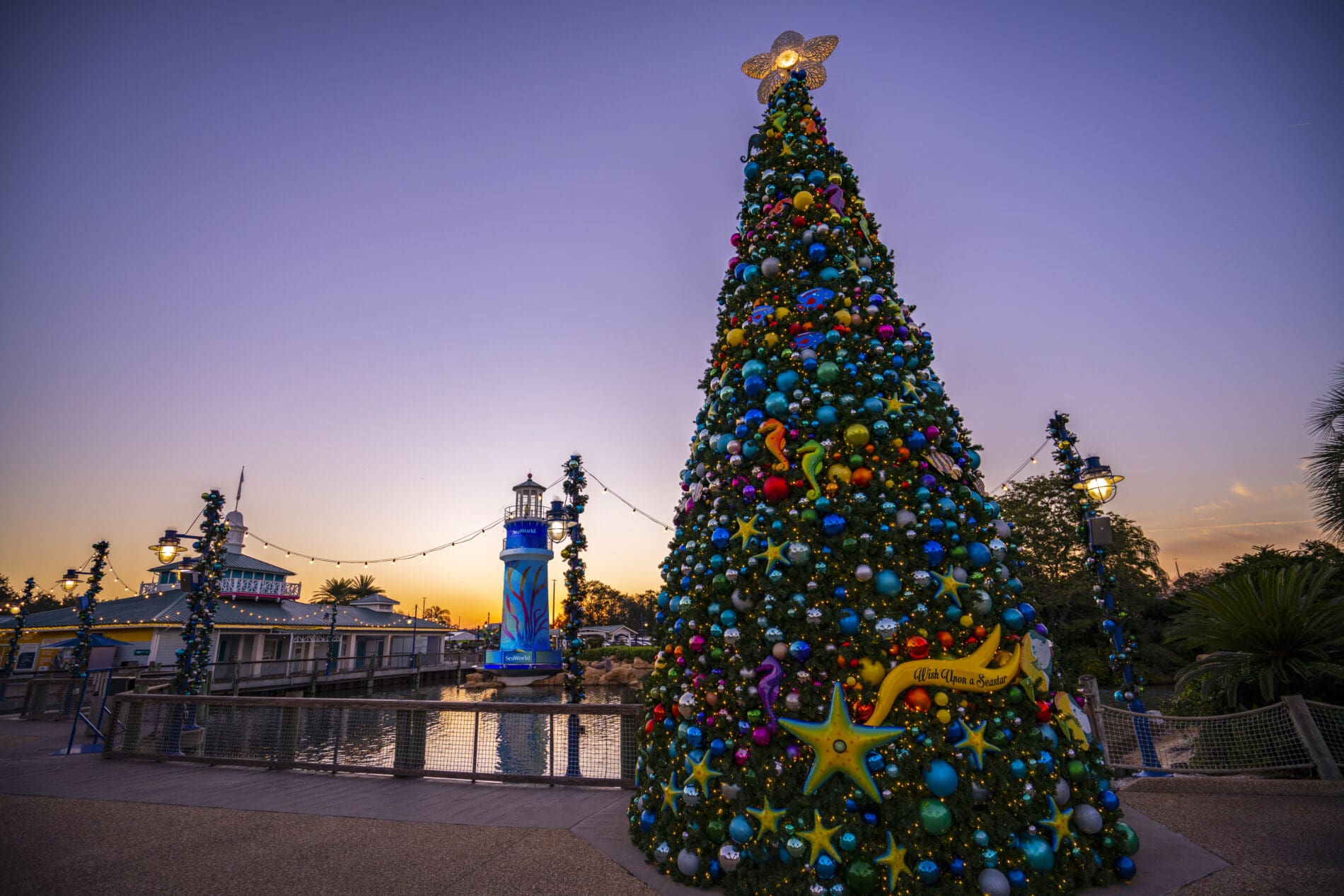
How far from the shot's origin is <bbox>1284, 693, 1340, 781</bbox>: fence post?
19.9ft

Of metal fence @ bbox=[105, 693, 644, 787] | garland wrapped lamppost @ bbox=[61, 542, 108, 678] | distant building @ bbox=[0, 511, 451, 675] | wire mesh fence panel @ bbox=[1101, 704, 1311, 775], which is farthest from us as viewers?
distant building @ bbox=[0, 511, 451, 675]

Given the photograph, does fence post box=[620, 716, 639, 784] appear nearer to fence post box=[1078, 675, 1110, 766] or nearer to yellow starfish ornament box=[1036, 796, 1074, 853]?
yellow starfish ornament box=[1036, 796, 1074, 853]

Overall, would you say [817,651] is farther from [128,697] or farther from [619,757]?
[128,697]

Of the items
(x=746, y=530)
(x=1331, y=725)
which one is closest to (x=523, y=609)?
(x=746, y=530)

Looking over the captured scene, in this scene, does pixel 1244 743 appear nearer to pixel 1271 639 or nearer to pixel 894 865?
pixel 1271 639

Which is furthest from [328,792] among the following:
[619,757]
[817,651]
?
[817,651]

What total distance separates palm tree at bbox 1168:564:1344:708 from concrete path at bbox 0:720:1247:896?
10.7 ft

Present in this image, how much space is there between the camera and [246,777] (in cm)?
785

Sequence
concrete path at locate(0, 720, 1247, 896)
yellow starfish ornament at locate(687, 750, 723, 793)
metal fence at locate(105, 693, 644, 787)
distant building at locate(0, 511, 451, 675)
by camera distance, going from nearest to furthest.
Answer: yellow starfish ornament at locate(687, 750, 723, 793)
concrete path at locate(0, 720, 1247, 896)
metal fence at locate(105, 693, 644, 787)
distant building at locate(0, 511, 451, 675)

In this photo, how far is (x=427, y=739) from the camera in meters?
7.75

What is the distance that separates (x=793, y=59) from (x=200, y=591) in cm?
1620

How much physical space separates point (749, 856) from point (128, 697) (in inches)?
434

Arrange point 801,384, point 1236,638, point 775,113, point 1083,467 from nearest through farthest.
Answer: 1. point 801,384
2. point 775,113
3. point 1236,638
4. point 1083,467

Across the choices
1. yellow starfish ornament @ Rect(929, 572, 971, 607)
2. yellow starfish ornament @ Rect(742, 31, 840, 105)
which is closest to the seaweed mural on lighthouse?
yellow starfish ornament @ Rect(742, 31, 840, 105)
